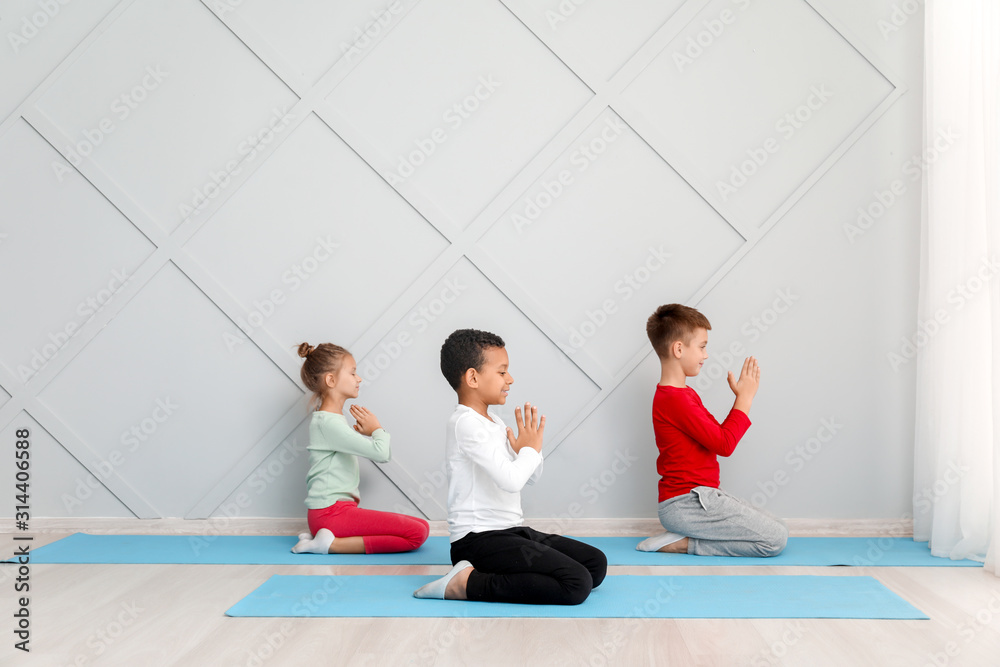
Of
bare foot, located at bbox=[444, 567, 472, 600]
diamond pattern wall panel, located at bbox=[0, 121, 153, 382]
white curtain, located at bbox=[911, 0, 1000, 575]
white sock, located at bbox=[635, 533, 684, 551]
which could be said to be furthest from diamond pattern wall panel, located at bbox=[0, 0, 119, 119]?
white curtain, located at bbox=[911, 0, 1000, 575]

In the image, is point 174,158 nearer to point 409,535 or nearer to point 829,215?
point 409,535

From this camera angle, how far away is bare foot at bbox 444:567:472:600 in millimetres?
1856

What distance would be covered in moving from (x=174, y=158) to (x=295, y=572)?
1.57m

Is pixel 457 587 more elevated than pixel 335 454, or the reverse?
pixel 457 587

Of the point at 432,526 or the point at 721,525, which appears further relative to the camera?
the point at 432,526

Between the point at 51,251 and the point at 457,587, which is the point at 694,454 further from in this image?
the point at 51,251

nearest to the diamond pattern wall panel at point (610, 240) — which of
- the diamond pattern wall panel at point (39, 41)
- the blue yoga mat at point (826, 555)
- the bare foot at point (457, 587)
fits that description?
the blue yoga mat at point (826, 555)

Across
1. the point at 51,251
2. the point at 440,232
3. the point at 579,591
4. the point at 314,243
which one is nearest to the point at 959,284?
the point at 579,591

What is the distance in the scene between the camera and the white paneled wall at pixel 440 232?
276 centimetres

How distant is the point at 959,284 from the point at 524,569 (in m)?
1.60

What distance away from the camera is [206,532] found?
2805 millimetres

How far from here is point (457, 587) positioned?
1860 millimetres

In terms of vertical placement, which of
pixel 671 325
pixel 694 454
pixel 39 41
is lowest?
pixel 39 41

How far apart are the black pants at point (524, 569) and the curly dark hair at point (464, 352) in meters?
0.40
